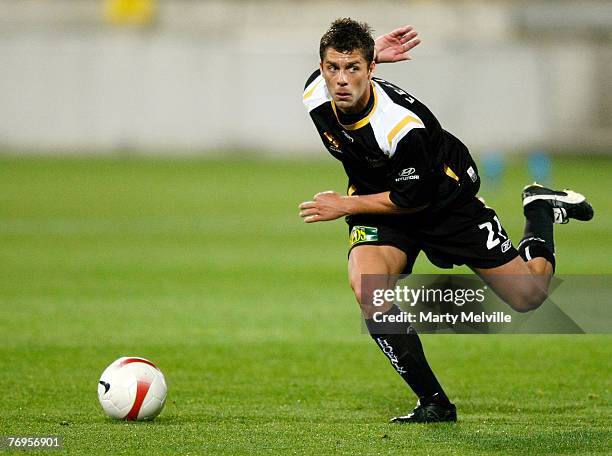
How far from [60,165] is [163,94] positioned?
6.54 metres

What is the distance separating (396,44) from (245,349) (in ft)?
11.0

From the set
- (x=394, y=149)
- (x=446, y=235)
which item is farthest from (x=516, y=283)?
(x=394, y=149)

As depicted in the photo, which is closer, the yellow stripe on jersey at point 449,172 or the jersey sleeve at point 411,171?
the jersey sleeve at point 411,171

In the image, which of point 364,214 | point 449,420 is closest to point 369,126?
point 364,214

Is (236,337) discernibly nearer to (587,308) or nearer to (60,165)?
(587,308)

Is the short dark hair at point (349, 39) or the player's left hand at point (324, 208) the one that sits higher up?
the short dark hair at point (349, 39)

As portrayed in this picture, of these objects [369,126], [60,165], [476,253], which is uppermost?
[369,126]

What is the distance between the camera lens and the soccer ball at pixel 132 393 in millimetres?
7129

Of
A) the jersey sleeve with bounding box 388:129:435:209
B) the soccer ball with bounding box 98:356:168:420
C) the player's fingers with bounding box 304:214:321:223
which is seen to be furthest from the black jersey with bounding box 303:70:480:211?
the soccer ball with bounding box 98:356:168:420

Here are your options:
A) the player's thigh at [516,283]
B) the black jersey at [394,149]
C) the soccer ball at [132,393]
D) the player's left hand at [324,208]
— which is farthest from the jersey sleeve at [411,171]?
the soccer ball at [132,393]

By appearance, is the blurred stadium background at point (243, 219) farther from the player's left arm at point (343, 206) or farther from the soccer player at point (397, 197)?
the player's left arm at point (343, 206)

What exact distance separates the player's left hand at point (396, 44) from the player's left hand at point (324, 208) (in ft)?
4.49

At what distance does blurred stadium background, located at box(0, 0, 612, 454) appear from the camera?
7574 millimetres

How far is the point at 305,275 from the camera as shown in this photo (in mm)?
14500
